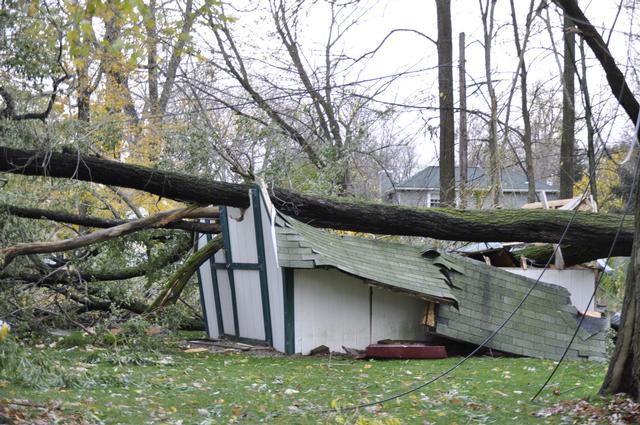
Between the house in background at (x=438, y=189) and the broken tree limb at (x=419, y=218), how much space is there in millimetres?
6816

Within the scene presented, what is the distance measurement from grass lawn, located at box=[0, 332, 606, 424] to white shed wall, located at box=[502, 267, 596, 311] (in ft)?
9.84

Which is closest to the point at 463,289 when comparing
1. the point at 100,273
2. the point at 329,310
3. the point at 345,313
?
the point at 345,313

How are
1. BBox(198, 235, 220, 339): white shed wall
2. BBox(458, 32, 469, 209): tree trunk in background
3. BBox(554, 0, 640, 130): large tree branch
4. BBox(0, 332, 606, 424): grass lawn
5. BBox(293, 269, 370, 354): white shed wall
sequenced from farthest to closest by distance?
1. BBox(458, 32, 469, 209): tree trunk in background
2. BBox(198, 235, 220, 339): white shed wall
3. BBox(293, 269, 370, 354): white shed wall
4. BBox(554, 0, 640, 130): large tree branch
5. BBox(0, 332, 606, 424): grass lawn

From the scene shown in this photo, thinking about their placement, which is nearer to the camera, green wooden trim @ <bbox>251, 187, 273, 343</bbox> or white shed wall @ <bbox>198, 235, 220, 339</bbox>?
green wooden trim @ <bbox>251, 187, 273, 343</bbox>

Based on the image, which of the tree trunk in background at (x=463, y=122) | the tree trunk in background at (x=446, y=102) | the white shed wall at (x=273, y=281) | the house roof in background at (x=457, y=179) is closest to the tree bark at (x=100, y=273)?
the white shed wall at (x=273, y=281)

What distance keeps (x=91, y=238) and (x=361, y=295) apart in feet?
13.8

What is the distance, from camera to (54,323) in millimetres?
12898

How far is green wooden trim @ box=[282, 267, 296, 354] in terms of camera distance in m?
11.5

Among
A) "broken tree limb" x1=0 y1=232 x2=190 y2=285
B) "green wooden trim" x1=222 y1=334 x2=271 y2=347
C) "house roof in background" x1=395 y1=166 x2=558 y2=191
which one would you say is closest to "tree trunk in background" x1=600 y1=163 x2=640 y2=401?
"green wooden trim" x1=222 y1=334 x2=271 y2=347

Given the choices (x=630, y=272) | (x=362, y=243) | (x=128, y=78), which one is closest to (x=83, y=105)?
(x=128, y=78)

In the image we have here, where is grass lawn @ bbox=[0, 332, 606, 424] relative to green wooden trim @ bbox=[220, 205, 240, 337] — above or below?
below

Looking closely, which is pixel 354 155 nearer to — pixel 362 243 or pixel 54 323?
pixel 362 243

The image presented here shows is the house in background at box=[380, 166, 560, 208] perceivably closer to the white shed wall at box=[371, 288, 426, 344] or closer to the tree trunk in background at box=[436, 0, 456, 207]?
the tree trunk in background at box=[436, 0, 456, 207]

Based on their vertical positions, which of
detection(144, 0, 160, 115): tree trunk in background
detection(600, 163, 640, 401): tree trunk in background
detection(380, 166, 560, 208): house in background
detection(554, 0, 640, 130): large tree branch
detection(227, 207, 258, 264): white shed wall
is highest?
detection(144, 0, 160, 115): tree trunk in background
